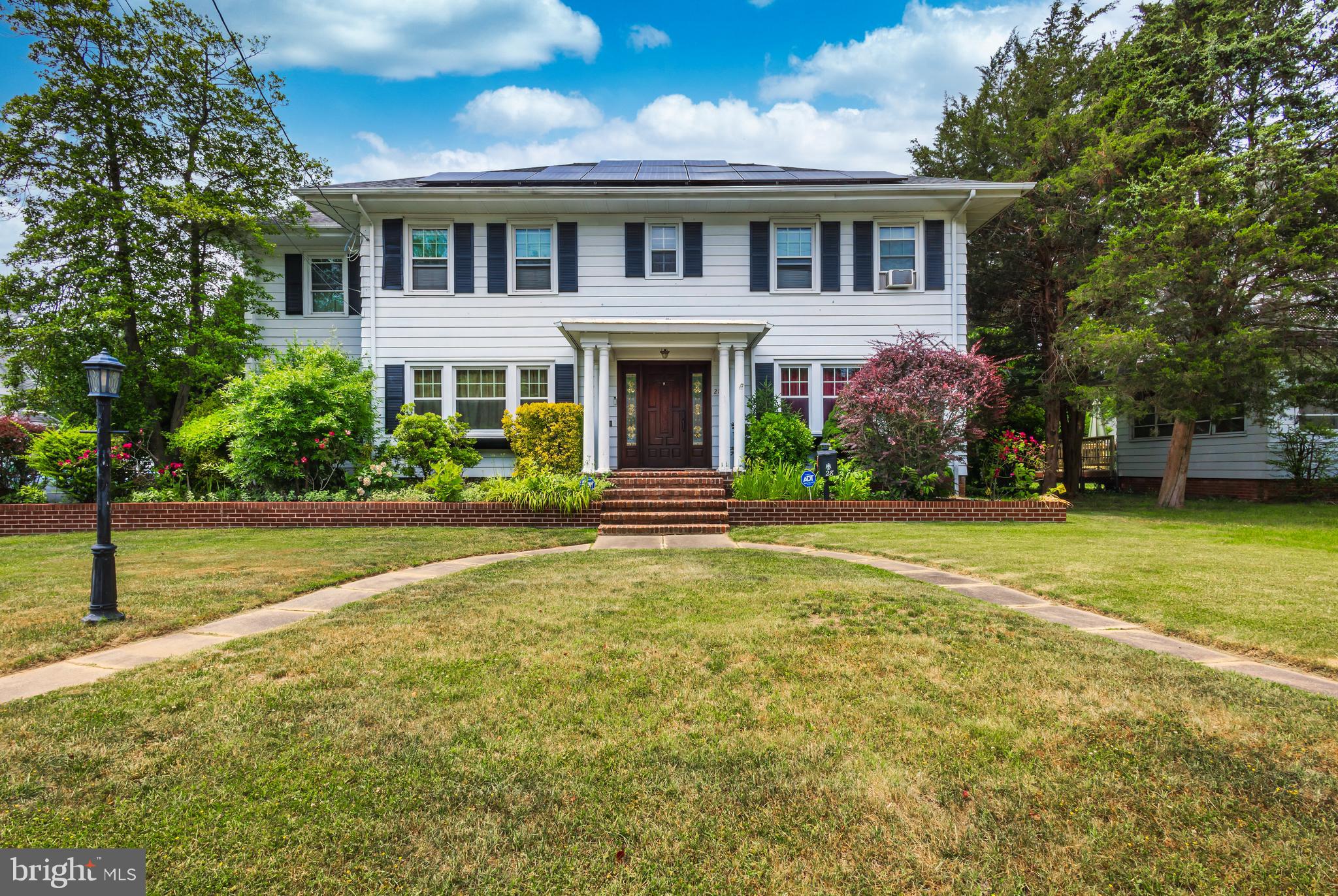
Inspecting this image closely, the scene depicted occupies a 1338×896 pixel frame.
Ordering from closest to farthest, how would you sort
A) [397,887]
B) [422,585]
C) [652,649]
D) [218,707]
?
[397,887], [218,707], [652,649], [422,585]

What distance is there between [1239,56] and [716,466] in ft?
39.0

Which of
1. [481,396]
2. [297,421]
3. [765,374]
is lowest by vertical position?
[297,421]

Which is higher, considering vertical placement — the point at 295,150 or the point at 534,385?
the point at 295,150

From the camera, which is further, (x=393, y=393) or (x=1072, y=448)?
(x=1072, y=448)

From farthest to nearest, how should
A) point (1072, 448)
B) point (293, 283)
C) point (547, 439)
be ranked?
point (1072, 448), point (293, 283), point (547, 439)

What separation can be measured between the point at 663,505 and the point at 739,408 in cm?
258

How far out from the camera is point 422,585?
17.5 feet

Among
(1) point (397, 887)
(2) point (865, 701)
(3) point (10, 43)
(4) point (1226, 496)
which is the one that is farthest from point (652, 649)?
(4) point (1226, 496)

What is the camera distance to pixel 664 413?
1270 cm

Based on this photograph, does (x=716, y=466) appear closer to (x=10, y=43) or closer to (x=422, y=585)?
(x=422, y=585)

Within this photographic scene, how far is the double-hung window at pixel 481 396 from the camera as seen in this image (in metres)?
12.5

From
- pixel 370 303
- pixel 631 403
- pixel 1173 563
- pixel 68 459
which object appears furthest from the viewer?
pixel 631 403

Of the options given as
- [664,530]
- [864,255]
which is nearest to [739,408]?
[664,530]

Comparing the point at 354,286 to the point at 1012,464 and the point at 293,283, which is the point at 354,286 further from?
the point at 1012,464
